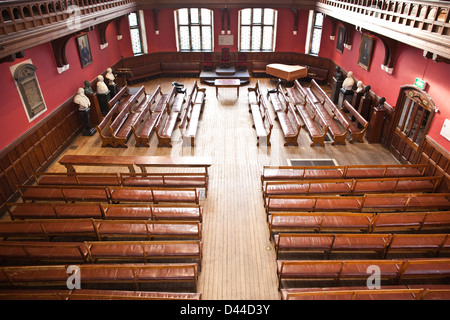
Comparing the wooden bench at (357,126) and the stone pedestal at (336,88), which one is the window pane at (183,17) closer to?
the stone pedestal at (336,88)

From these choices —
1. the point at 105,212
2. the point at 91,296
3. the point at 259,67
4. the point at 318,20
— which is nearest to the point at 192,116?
the point at 105,212

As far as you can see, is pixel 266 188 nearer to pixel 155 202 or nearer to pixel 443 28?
pixel 155 202

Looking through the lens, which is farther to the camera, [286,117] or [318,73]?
[318,73]

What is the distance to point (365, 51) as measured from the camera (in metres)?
12.2

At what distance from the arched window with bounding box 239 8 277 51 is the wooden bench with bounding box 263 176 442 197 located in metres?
12.7

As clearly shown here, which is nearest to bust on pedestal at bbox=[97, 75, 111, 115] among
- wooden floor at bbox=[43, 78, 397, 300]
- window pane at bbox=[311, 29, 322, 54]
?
wooden floor at bbox=[43, 78, 397, 300]

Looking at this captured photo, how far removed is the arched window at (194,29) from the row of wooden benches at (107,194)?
13.0 m

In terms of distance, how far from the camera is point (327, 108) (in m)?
13.4

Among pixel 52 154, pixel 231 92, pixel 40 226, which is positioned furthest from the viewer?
pixel 231 92

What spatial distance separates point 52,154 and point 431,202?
11350 mm

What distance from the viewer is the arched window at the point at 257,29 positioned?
17203 mm

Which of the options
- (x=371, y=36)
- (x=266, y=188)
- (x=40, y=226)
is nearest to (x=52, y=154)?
(x=40, y=226)

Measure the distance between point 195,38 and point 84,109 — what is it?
937 centimetres
